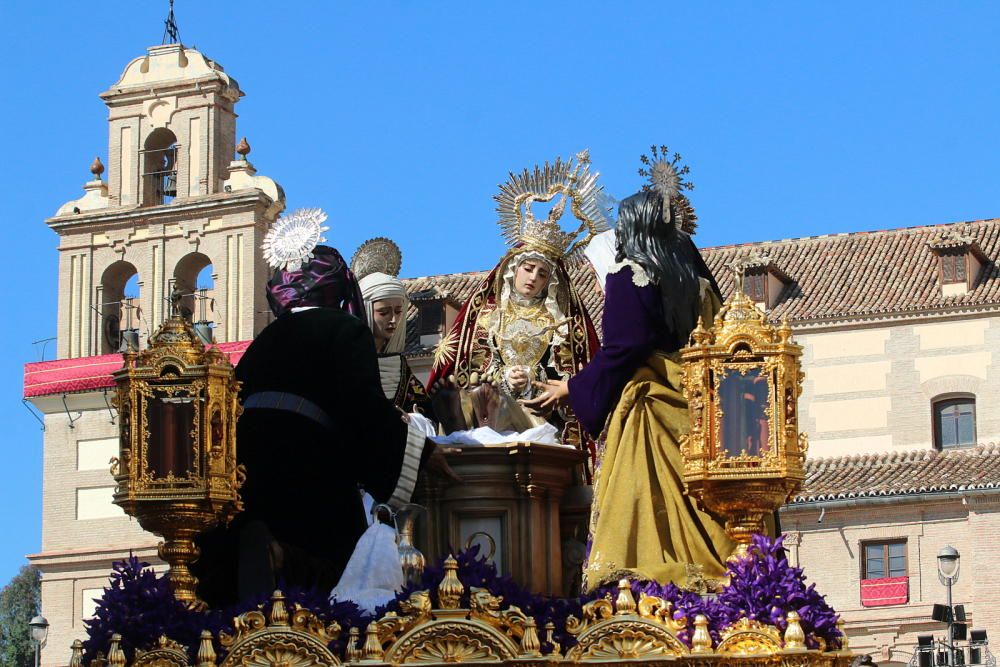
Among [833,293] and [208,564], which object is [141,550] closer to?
[833,293]

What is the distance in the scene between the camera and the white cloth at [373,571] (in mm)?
13547

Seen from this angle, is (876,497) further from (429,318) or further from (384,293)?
(384,293)

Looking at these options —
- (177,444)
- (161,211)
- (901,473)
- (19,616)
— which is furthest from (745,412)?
(19,616)

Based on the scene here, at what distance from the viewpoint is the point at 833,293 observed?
160 ft

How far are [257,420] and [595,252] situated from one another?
238 centimetres

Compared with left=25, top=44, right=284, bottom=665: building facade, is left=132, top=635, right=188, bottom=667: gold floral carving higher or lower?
lower

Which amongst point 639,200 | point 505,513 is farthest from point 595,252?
point 505,513

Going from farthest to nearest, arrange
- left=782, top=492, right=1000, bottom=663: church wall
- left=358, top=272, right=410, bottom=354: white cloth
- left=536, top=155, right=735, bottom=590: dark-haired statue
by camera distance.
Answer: left=782, top=492, right=1000, bottom=663: church wall < left=358, top=272, right=410, bottom=354: white cloth < left=536, top=155, right=735, bottom=590: dark-haired statue

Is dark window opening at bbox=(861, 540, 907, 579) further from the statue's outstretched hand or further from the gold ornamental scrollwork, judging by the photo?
the gold ornamental scrollwork

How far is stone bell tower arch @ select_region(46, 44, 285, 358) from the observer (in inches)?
2053

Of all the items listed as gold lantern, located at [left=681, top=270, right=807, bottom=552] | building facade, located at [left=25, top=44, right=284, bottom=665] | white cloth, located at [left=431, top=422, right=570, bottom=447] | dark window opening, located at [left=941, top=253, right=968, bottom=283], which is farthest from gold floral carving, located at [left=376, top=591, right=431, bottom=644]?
building facade, located at [left=25, top=44, right=284, bottom=665]

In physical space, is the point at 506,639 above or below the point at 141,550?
below

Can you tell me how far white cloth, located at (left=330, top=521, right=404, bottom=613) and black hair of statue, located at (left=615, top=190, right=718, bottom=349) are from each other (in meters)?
2.08

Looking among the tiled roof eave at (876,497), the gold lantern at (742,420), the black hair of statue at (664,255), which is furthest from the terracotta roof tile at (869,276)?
the gold lantern at (742,420)
